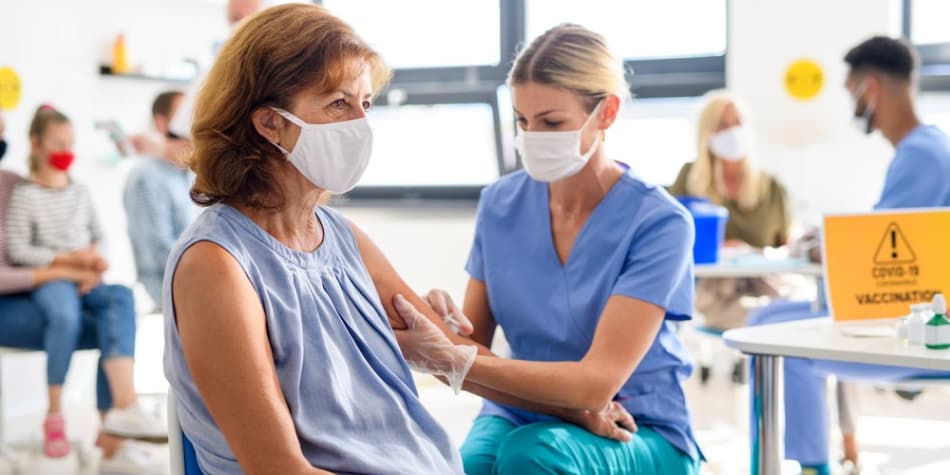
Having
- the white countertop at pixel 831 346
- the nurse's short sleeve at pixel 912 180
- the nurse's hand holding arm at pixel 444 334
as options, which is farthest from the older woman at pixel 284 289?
the nurse's short sleeve at pixel 912 180

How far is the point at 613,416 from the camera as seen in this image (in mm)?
1704

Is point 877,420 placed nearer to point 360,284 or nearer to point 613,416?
point 613,416

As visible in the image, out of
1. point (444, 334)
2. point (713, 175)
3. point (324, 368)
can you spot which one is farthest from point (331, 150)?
point (713, 175)

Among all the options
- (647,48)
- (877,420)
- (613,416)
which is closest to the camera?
(613,416)

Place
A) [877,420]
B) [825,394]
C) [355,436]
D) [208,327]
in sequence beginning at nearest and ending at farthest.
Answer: [208,327], [355,436], [825,394], [877,420]

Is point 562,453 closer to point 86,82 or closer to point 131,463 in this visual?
point 131,463

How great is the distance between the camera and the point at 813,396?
2711 mm

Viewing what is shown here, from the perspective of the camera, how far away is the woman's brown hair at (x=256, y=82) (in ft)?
4.29

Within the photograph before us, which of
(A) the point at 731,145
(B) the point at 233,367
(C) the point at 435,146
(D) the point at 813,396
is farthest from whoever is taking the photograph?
(C) the point at 435,146

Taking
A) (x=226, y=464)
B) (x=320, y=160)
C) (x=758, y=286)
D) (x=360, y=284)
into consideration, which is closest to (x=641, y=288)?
(x=360, y=284)

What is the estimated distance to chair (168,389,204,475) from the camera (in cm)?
131

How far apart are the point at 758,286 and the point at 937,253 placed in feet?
6.72

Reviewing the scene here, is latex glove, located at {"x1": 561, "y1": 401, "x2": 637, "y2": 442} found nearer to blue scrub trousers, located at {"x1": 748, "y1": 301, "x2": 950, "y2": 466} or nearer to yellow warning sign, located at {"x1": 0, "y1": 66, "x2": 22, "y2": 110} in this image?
blue scrub trousers, located at {"x1": 748, "y1": 301, "x2": 950, "y2": 466}

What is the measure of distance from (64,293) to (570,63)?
216 cm
